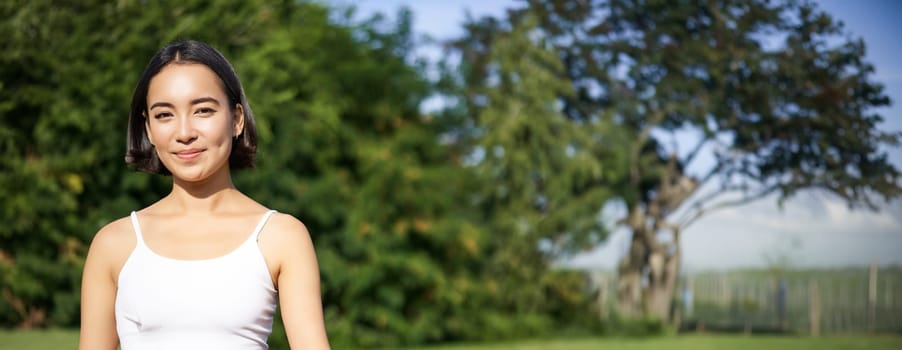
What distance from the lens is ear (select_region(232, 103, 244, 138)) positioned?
5.14 feet

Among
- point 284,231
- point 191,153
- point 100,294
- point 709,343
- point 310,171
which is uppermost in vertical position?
point 310,171

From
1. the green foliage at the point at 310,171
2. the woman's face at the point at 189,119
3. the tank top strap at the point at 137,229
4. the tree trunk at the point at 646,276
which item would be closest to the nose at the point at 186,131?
the woman's face at the point at 189,119

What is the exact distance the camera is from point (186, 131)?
1.48 m

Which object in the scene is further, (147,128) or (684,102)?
(684,102)

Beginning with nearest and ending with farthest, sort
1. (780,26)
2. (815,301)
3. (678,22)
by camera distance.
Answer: (780,26)
(678,22)
(815,301)

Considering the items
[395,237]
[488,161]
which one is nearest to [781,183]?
[488,161]

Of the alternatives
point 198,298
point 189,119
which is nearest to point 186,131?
point 189,119

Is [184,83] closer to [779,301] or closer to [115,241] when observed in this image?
[115,241]

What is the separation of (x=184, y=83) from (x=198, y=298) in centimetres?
32

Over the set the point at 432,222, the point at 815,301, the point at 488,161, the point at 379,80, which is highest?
the point at 379,80

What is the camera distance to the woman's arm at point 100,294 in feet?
4.92

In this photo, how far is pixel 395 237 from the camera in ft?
46.2

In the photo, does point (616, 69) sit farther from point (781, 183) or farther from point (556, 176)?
point (781, 183)

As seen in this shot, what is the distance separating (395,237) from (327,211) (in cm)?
107
